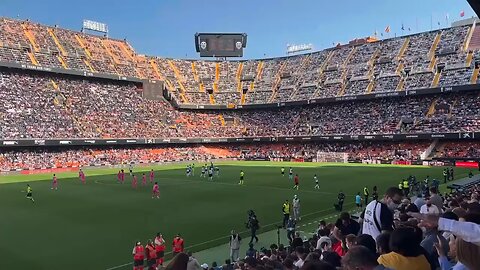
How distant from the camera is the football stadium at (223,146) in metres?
17.3

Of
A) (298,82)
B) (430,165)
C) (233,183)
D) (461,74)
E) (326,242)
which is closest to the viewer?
(326,242)

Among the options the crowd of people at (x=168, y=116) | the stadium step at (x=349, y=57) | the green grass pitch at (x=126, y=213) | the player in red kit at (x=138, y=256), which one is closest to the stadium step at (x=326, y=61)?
the stadium step at (x=349, y=57)

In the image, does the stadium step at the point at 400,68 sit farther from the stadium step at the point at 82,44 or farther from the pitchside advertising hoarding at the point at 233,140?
the stadium step at the point at 82,44

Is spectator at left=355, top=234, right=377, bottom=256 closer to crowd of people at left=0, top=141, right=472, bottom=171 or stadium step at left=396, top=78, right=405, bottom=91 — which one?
crowd of people at left=0, top=141, right=472, bottom=171

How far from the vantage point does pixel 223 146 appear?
269 feet

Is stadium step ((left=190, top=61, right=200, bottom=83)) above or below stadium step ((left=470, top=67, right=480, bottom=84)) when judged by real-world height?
above

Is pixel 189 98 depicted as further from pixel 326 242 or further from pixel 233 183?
pixel 326 242

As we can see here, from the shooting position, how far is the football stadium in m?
17.3

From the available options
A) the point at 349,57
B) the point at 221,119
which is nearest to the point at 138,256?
the point at 221,119

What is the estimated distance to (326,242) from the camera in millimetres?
8492

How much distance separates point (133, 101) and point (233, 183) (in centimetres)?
4341

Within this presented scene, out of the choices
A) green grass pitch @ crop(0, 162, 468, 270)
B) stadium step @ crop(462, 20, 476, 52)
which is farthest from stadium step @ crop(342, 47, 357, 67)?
green grass pitch @ crop(0, 162, 468, 270)

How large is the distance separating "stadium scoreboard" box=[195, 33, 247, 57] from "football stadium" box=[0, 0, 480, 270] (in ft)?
0.89

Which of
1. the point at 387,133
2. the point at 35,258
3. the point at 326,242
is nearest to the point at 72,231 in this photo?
the point at 35,258
